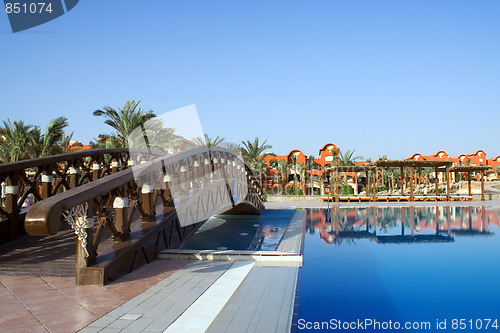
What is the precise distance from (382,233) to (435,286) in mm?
8608

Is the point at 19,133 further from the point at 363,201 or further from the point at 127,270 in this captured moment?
the point at 363,201

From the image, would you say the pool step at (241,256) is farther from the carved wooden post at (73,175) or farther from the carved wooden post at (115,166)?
the carved wooden post at (115,166)

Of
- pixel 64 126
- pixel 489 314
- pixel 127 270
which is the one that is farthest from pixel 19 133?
pixel 489 314

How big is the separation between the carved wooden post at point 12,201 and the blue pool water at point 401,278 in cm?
637

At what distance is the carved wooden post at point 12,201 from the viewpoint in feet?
28.3

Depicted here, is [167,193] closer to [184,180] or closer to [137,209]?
[184,180]

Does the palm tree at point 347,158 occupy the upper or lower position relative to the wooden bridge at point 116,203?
lower

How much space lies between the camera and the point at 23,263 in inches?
298

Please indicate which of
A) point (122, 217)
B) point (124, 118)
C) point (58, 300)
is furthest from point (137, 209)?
point (124, 118)

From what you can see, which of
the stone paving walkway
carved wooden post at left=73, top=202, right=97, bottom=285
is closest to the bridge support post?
the stone paving walkway

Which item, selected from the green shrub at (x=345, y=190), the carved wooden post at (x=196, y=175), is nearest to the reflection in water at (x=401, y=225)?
the carved wooden post at (x=196, y=175)

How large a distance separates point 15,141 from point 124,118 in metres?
6.88

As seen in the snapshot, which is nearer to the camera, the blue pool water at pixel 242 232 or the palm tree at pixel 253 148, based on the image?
the blue pool water at pixel 242 232

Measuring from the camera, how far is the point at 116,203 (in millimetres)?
8172
